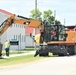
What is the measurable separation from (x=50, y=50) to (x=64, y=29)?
15.2 feet

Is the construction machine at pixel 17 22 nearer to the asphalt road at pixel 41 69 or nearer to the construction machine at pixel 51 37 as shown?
the construction machine at pixel 51 37

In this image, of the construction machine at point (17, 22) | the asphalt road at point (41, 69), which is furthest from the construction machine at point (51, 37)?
the asphalt road at point (41, 69)

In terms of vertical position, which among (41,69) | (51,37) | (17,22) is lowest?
(41,69)

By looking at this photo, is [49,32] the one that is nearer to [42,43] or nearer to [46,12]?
[42,43]

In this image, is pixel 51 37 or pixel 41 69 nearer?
pixel 41 69

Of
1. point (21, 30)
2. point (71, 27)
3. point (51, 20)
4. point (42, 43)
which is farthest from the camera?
point (51, 20)

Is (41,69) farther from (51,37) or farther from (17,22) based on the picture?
(51,37)

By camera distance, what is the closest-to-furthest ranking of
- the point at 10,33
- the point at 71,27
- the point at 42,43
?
the point at 42,43 < the point at 71,27 < the point at 10,33

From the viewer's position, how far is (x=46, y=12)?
11875 centimetres

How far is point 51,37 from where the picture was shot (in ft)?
125

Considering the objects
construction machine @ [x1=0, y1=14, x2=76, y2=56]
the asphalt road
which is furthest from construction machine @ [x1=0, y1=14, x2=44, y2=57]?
the asphalt road

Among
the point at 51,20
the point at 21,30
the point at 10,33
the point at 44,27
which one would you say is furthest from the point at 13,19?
the point at 51,20

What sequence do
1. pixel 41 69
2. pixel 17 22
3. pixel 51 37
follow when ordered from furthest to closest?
pixel 51 37
pixel 17 22
pixel 41 69

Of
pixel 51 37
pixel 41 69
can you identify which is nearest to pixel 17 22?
pixel 51 37
